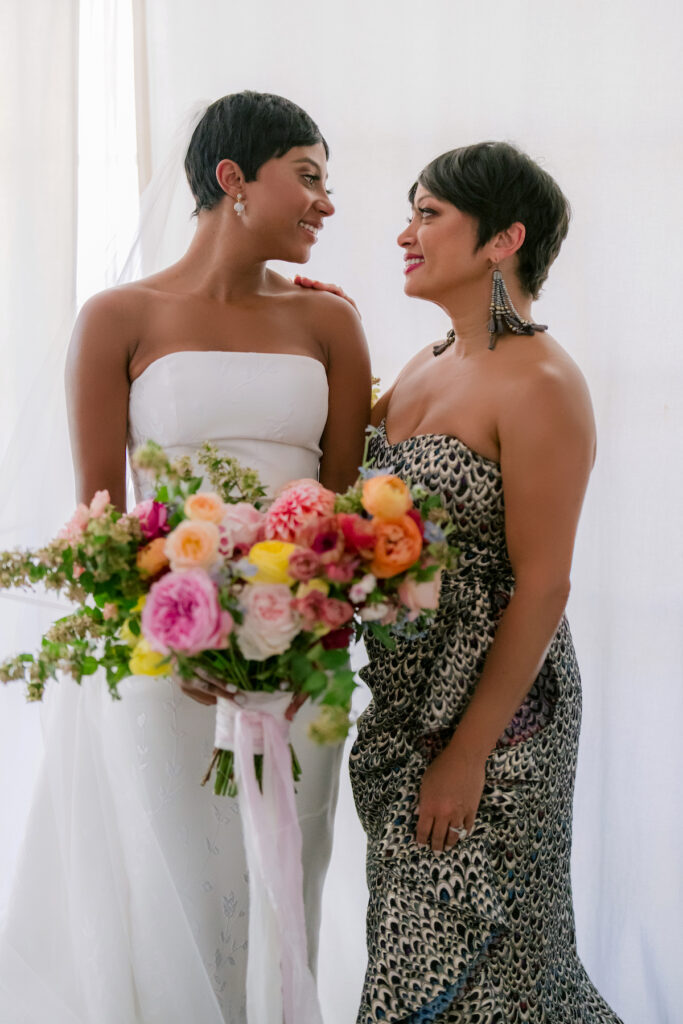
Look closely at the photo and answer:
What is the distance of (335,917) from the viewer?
2477mm

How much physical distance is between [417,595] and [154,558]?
1.19 ft

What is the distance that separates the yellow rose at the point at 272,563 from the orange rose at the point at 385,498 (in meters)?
0.12

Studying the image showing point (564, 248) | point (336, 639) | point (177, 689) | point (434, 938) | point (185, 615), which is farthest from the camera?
point (564, 248)

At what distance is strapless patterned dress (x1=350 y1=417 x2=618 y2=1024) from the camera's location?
1.67m

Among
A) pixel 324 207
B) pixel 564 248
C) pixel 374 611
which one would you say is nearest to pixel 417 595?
pixel 374 611

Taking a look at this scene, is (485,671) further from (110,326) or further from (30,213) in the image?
(30,213)

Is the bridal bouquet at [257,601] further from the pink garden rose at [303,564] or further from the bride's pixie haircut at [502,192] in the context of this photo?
the bride's pixie haircut at [502,192]

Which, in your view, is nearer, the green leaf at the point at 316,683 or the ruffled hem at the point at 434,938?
the green leaf at the point at 316,683

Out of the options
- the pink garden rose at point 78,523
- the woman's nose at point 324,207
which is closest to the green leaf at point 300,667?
the pink garden rose at point 78,523

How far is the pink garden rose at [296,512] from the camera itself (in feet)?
4.41

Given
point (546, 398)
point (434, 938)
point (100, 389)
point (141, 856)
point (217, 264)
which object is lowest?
point (434, 938)

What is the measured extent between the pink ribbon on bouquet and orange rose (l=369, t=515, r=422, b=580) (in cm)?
27

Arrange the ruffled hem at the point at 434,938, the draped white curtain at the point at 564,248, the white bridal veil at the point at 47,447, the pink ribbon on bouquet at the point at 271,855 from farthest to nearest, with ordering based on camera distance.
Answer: the draped white curtain at the point at 564,248 < the white bridal veil at the point at 47,447 < the ruffled hem at the point at 434,938 < the pink ribbon on bouquet at the point at 271,855

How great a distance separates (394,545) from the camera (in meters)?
1.33
